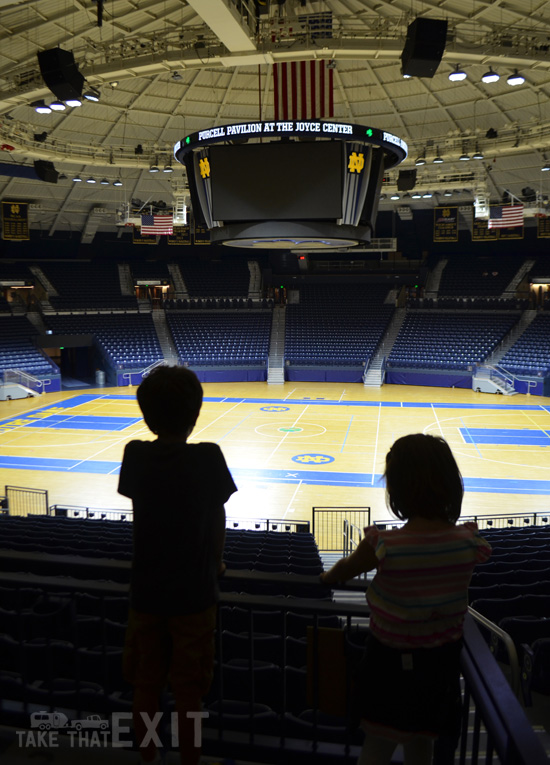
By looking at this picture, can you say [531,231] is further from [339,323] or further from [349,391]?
[349,391]

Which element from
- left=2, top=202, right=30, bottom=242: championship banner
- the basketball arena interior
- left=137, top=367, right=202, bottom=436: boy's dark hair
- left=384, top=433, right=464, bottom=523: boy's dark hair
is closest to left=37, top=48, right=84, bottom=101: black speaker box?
the basketball arena interior

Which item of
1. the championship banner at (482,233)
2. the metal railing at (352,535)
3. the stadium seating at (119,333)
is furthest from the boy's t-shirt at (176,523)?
the stadium seating at (119,333)

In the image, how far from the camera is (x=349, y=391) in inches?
1583

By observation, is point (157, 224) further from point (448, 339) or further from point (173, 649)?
point (173, 649)

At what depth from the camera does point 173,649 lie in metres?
2.89

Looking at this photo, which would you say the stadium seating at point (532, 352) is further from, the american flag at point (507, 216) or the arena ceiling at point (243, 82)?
the american flag at point (507, 216)

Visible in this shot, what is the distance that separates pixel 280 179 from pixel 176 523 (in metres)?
12.1

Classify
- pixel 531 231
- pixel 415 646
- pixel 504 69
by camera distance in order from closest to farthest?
pixel 415 646 → pixel 504 69 → pixel 531 231

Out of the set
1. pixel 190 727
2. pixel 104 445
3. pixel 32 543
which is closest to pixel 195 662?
pixel 190 727

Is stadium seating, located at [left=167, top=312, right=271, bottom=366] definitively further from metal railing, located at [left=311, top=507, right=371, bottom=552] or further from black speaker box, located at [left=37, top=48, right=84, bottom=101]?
black speaker box, located at [left=37, top=48, right=84, bottom=101]

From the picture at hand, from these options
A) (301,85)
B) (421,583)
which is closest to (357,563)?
(421,583)

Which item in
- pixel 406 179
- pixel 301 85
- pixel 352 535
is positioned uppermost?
pixel 406 179

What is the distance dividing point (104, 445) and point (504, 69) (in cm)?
2028

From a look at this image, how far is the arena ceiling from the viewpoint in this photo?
613 inches
